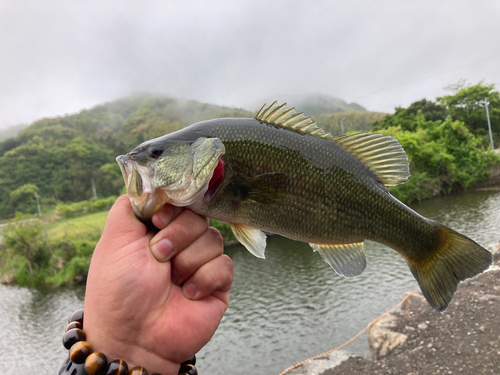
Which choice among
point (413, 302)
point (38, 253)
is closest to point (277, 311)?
point (413, 302)

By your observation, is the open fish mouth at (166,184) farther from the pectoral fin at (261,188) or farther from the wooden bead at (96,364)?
the wooden bead at (96,364)

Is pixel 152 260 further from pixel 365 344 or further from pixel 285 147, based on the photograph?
pixel 365 344

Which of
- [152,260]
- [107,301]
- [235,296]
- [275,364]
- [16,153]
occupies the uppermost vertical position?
[152,260]

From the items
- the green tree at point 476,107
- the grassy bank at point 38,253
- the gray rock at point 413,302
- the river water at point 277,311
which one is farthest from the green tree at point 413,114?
the gray rock at point 413,302

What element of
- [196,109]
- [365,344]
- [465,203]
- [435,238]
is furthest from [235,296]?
[196,109]

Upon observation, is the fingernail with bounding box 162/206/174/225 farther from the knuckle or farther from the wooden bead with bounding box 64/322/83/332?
the wooden bead with bounding box 64/322/83/332

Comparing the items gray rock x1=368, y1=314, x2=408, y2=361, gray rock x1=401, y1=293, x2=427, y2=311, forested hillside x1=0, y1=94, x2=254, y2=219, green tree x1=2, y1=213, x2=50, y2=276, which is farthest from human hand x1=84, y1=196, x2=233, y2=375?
forested hillside x1=0, y1=94, x2=254, y2=219
